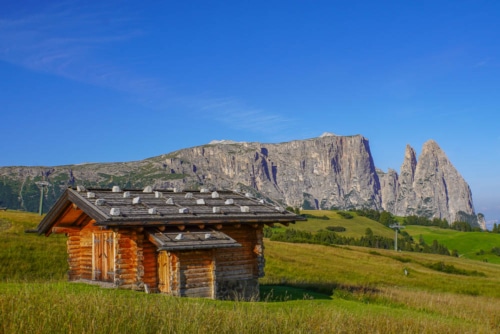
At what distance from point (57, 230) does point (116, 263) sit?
5.20m

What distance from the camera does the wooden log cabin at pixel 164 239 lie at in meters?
19.2

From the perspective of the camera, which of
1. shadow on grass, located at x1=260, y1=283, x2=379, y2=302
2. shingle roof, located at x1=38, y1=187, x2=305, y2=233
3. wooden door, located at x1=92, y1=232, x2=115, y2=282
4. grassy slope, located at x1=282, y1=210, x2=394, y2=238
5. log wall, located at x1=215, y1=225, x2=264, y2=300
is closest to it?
shingle roof, located at x1=38, y1=187, x2=305, y2=233

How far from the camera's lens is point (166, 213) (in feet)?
66.3

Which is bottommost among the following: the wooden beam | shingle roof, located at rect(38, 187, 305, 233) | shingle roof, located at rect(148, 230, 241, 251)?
shingle roof, located at rect(148, 230, 241, 251)

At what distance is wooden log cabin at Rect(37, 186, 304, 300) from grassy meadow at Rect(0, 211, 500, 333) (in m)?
1.81

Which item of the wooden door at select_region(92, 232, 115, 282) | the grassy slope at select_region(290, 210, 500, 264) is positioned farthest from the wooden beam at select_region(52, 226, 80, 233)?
the grassy slope at select_region(290, 210, 500, 264)

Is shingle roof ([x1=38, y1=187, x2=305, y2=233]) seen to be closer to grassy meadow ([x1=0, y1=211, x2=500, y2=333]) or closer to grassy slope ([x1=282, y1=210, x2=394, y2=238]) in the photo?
grassy meadow ([x1=0, y1=211, x2=500, y2=333])

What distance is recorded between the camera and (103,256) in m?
20.8

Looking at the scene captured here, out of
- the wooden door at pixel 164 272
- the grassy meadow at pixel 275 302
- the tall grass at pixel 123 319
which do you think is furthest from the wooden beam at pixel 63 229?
the tall grass at pixel 123 319

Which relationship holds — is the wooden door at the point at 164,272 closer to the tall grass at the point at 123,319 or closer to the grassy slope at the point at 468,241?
the tall grass at the point at 123,319

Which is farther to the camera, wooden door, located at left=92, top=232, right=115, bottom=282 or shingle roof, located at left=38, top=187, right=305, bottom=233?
wooden door, located at left=92, top=232, right=115, bottom=282

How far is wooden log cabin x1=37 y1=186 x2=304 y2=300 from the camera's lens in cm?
1919

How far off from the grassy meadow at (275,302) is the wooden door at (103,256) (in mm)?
1726

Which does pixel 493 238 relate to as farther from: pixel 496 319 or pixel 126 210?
pixel 126 210
